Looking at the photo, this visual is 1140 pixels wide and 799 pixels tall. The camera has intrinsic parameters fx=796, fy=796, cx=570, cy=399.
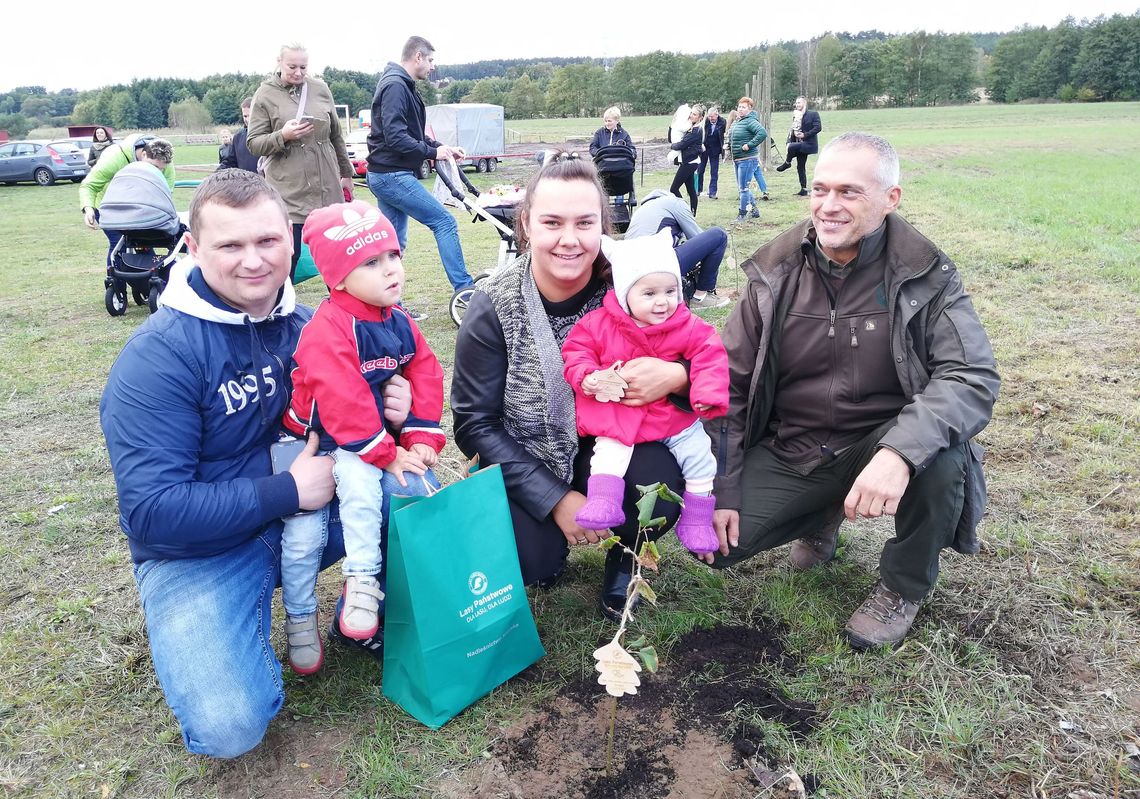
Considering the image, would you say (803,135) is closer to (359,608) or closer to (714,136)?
(714,136)

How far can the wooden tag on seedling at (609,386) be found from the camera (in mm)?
2459

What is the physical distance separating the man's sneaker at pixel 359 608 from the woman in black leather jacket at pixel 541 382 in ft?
1.77

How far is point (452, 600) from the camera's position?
228cm

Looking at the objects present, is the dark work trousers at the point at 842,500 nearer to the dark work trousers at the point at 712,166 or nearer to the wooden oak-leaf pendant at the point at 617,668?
the wooden oak-leaf pendant at the point at 617,668

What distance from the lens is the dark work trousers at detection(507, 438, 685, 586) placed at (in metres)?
2.64

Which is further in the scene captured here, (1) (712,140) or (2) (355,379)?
(1) (712,140)

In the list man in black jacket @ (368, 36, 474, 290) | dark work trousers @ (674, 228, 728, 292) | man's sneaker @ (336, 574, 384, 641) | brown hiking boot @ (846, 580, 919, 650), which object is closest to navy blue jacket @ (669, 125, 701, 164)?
man in black jacket @ (368, 36, 474, 290)

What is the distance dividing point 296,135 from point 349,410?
4263 mm

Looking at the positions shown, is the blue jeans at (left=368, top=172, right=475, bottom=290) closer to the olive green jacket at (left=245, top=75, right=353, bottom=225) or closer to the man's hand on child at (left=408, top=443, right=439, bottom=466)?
the olive green jacket at (left=245, top=75, right=353, bottom=225)

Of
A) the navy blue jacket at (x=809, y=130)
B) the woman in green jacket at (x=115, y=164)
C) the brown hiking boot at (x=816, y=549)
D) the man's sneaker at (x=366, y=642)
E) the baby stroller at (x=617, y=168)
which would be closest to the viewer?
the man's sneaker at (x=366, y=642)

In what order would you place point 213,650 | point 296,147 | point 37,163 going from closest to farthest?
1. point 213,650
2. point 296,147
3. point 37,163

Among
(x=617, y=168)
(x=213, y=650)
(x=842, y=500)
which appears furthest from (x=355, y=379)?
(x=617, y=168)

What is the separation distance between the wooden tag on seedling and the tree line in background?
71.0 m

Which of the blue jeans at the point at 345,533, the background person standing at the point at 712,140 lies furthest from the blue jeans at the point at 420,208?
the background person standing at the point at 712,140
